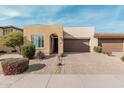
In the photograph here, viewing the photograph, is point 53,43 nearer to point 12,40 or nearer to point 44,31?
point 44,31

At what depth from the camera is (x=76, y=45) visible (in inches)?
1198

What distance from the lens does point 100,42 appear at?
30547 millimetres

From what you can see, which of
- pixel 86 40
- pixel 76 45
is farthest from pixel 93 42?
pixel 76 45

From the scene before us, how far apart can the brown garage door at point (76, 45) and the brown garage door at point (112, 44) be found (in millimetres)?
2565

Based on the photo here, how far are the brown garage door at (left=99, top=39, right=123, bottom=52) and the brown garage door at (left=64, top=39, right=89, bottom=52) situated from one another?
2.57m

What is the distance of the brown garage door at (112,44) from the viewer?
30547 mm

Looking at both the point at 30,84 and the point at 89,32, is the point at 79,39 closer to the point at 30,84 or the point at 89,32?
the point at 89,32

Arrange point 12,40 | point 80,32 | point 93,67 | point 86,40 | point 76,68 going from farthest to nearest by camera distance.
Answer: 1. point 80,32
2. point 86,40
3. point 12,40
4. point 93,67
5. point 76,68

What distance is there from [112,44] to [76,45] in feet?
19.8

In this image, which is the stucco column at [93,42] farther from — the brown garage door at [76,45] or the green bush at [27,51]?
the green bush at [27,51]

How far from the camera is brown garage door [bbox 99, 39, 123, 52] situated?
3055 cm

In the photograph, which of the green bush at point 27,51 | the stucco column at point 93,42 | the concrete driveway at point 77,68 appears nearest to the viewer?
the concrete driveway at point 77,68

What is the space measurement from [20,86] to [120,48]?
84.1 feet

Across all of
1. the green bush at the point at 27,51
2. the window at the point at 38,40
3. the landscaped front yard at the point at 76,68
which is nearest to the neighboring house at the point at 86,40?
the window at the point at 38,40
